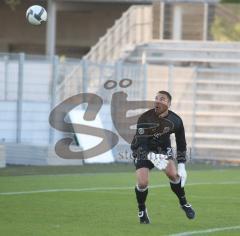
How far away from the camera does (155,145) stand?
13.0 m

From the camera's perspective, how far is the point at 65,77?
26.8m

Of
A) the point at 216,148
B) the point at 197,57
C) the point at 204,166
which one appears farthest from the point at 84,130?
the point at 197,57

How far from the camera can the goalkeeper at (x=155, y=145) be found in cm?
1284

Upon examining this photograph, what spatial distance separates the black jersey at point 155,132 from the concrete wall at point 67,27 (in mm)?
26429

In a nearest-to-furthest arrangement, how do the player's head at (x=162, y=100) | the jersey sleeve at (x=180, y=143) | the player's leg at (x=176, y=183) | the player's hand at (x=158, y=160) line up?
1. the player's head at (x=162, y=100)
2. the player's hand at (x=158, y=160)
3. the player's leg at (x=176, y=183)
4. the jersey sleeve at (x=180, y=143)

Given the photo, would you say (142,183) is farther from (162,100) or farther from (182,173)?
(162,100)

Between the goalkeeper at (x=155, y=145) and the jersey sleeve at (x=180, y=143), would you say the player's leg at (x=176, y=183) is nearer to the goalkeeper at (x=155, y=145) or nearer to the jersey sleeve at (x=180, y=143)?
the goalkeeper at (x=155, y=145)

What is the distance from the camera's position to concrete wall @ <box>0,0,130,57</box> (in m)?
40.0

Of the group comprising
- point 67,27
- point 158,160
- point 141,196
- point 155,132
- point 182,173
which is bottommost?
point 141,196

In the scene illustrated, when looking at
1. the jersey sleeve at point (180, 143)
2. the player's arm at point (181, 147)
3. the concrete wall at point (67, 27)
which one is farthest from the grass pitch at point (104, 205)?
the concrete wall at point (67, 27)

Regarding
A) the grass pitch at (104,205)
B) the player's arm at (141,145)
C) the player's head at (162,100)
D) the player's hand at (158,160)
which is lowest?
the grass pitch at (104,205)

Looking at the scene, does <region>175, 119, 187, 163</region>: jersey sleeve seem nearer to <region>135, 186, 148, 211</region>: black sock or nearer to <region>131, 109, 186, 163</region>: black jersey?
<region>131, 109, 186, 163</region>: black jersey

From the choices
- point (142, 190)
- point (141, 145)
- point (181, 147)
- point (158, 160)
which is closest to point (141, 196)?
point (142, 190)

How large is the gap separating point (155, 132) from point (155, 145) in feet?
0.59
